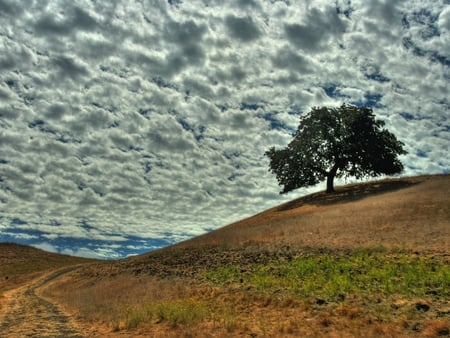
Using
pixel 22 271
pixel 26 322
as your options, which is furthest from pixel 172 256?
pixel 22 271

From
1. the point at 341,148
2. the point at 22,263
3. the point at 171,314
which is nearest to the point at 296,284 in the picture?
the point at 171,314

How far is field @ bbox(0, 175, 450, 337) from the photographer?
1342 cm

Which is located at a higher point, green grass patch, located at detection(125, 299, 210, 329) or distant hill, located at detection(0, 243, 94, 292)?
distant hill, located at detection(0, 243, 94, 292)

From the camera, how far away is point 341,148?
56219mm

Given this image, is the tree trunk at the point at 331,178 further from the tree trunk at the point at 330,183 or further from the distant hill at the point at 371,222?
the distant hill at the point at 371,222

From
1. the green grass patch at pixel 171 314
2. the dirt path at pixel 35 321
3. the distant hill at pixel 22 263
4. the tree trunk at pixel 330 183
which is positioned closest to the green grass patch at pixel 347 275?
the green grass patch at pixel 171 314

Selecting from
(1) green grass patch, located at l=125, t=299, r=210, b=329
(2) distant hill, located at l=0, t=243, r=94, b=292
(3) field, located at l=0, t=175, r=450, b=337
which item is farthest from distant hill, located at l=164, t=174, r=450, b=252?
(2) distant hill, located at l=0, t=243, r=94, b=292

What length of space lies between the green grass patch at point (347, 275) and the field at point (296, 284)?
61 mm

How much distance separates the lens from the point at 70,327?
16578 mm

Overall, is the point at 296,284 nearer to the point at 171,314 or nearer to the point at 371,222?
the point at 171,314

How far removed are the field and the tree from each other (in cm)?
1760

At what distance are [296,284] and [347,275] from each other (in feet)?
7.90

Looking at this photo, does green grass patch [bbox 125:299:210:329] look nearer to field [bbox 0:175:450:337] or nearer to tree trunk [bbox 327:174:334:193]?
field [bbox 0:175:450:337]

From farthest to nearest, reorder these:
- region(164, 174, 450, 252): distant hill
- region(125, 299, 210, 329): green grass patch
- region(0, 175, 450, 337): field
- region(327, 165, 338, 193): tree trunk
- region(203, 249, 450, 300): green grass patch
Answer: region(327, 165, 338, 193): tree trunk
region(164, 174, 450, 252): distant hill
region(203, 249, 450, 300): green grass patch
region(125, 299, 210, 329): green grass patch
region(0, 175, 450, 337): field
